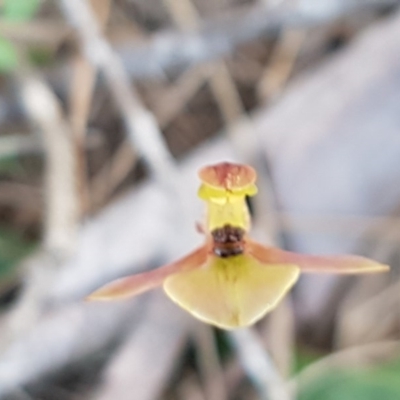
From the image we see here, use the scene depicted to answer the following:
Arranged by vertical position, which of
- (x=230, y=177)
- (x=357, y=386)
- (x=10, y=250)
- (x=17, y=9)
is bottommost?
(x=357, y=386)

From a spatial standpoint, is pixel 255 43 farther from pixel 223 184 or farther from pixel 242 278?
pixel 242 278

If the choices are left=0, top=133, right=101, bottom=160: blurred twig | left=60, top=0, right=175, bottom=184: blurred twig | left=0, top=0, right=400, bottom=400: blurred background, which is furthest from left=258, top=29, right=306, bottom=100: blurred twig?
left=0, top=133, right=101, bottom=160: blurred twig

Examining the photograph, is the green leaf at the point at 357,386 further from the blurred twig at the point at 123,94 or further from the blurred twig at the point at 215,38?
the blurred twig at the point at 215,38

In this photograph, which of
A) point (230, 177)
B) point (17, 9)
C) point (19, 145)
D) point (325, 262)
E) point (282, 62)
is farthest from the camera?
point (282, 62)

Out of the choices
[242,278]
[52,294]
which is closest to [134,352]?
[52,294]

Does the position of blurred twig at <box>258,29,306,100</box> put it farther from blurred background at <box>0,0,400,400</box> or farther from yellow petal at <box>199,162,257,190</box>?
yellow petal at <box>199,162,257,190</box>

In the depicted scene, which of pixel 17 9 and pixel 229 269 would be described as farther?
pixel 17 9

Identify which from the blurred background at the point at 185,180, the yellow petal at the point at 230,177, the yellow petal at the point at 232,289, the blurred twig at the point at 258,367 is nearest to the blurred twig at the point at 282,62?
the blurred background at the point at 185,180

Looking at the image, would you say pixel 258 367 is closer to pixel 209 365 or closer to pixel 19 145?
pixel 209 365

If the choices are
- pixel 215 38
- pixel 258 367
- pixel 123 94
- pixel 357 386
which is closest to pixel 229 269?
pixel 258 367
